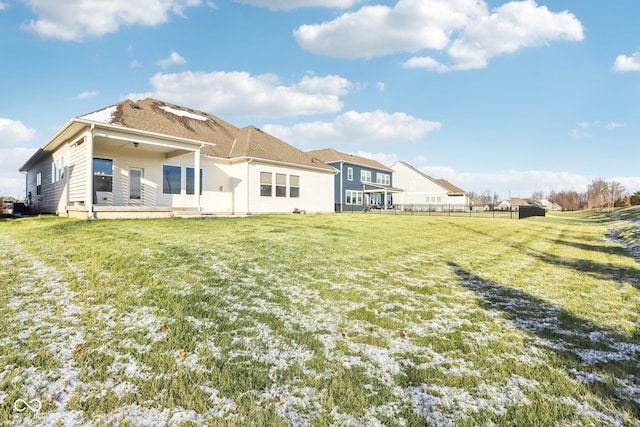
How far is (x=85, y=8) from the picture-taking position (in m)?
12.9

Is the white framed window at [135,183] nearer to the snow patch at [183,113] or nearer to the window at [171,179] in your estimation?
the window at [171,179]

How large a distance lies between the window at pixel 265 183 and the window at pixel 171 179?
4484 mm

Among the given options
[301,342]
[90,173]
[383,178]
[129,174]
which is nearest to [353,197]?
[383,178]

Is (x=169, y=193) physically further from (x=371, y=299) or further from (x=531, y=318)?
(x=531, y=318)

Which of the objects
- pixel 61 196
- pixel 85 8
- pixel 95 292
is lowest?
pixel 95 292

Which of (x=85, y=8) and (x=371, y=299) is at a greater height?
(x=85, y=8)

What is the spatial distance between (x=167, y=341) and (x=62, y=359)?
776 mm

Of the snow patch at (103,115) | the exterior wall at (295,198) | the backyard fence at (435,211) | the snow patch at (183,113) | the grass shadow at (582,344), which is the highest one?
the snow patch at (183,113)

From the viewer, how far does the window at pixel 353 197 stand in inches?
1340

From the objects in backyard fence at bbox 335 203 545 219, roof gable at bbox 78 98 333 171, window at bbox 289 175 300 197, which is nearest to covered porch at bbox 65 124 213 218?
roof gable at bbox 78 98 333 171

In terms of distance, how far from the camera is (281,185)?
19.3 m

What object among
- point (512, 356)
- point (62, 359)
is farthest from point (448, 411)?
point (62, 359)

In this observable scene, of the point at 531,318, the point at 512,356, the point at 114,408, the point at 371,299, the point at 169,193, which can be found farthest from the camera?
the point at 169,193

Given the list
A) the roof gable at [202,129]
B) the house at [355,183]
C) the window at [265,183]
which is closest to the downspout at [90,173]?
the roof gable at [202,129]
